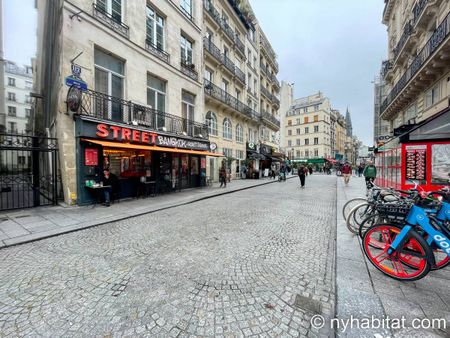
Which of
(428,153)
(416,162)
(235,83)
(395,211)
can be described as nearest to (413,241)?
(395,211)

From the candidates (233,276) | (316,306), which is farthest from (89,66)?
(316,306)

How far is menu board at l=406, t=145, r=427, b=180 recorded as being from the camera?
677 centimetres

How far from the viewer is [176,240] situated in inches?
182

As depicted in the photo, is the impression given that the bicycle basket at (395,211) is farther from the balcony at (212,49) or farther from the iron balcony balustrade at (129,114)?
the balcony at (212,49)

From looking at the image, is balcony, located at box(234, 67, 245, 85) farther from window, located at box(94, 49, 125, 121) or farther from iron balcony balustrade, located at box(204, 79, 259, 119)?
window, located at box(94, 49, 125, 121)

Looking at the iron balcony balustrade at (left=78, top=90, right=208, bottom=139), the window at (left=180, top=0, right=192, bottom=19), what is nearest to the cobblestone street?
the iron balcony balustrade at (left=78, top=90, right=208, bottom=139)

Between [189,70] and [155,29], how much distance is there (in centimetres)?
327

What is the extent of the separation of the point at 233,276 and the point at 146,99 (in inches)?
428

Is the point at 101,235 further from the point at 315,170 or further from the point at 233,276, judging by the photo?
the point at 315,170

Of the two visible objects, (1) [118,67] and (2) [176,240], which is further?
(1) [118,67]

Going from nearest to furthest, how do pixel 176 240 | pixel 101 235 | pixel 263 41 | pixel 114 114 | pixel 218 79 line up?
1. pixel 176 240
2. pixel 101 235
3. pixel 114 114
4. pixel 218 79
5. pixel 263 41

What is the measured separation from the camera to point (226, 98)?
19.3 meters

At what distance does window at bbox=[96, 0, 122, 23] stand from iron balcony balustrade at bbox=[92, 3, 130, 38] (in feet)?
0.34

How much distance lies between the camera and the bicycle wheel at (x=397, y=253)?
270 centimetres
